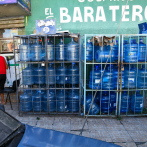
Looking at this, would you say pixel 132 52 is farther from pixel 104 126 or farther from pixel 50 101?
pixel 50 101

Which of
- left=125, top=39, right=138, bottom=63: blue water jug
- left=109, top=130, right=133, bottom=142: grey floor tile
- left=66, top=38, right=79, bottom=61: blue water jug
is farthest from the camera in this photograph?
left=66, top=38, right=79, bottom=61: blue water jug

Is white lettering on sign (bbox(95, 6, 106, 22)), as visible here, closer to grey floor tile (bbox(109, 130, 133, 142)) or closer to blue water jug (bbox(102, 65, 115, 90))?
blue water jug (bbox(102, 65, 115, 90))

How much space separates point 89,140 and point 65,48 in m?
3.54

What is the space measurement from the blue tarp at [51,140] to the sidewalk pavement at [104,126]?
71.5 inches

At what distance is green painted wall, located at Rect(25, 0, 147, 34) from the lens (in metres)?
6.35

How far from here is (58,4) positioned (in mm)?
6387

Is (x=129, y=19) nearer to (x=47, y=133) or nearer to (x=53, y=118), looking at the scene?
(x=53, y=118)

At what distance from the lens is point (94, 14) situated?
6387 millimetres

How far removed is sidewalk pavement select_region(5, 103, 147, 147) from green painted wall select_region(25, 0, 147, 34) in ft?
11.7

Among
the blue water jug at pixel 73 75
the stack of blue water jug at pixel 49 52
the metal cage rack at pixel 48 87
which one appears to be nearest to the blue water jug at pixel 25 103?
the metal cage rack at pixel 48 87

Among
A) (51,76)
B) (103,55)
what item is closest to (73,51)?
(103,55)

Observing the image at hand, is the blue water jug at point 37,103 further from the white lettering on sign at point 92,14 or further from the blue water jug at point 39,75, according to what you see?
the white lettering on sign at point 92,14

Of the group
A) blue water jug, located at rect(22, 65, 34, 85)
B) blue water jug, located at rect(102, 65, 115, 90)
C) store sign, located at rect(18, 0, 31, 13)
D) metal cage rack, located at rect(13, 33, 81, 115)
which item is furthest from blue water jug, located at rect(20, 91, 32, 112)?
store sign, located at rect(18, 0, 31, 13)

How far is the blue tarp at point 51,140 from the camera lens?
239 cm
